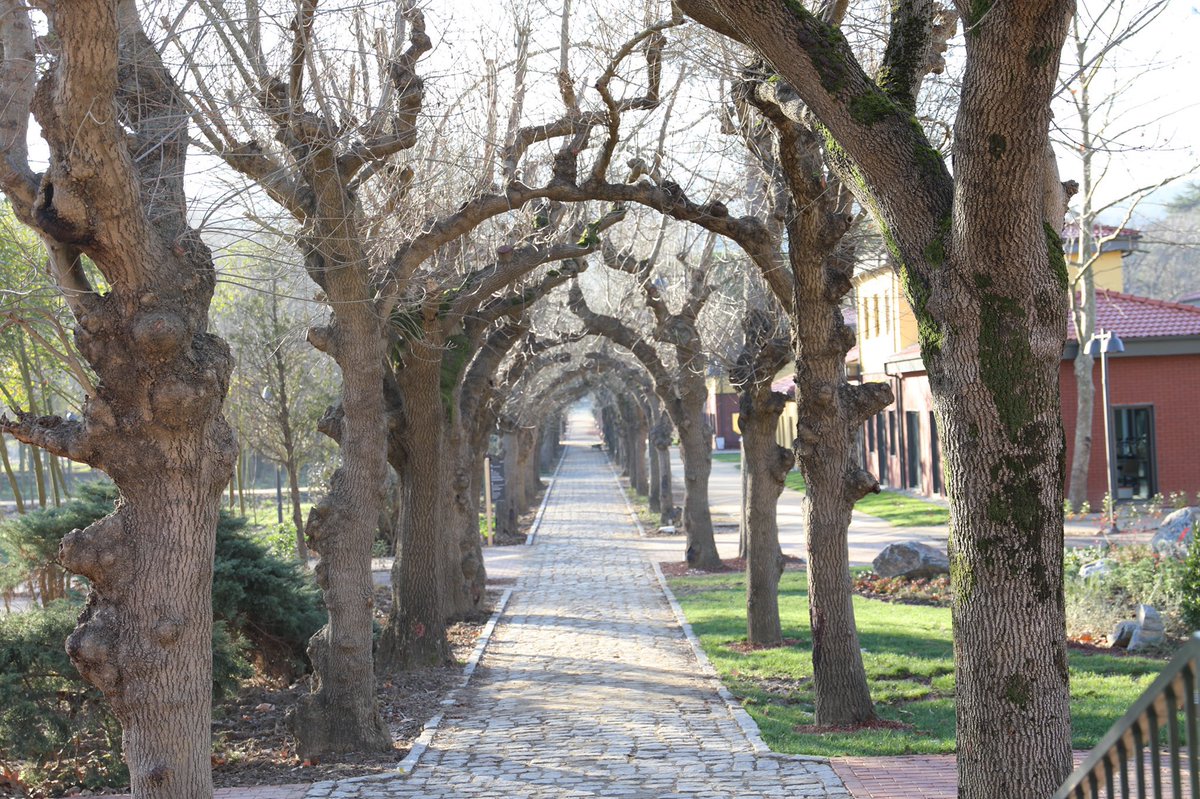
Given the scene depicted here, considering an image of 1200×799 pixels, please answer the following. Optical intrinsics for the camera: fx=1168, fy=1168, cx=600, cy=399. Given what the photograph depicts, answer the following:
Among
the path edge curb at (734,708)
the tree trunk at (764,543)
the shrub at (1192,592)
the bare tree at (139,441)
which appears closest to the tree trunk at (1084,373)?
the path edge curb at (734,708)

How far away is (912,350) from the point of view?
3444 centimetres

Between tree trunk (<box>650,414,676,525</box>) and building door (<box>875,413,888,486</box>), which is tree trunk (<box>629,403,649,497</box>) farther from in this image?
building door (<box>875,413,888,486</box>)

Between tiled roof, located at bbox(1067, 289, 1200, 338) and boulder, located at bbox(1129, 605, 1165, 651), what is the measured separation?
1558cm

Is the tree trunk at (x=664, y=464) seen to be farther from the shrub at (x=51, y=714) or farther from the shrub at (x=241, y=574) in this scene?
the shrub at (x=51, y=714)

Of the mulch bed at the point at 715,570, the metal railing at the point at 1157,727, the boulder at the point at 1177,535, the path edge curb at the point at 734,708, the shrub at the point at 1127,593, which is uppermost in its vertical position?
the metal railing at the point at 1157,727

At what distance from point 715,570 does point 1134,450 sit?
11690mm

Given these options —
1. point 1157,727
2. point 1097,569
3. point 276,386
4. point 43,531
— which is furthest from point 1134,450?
point 1157,727

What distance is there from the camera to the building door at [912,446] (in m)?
36.6

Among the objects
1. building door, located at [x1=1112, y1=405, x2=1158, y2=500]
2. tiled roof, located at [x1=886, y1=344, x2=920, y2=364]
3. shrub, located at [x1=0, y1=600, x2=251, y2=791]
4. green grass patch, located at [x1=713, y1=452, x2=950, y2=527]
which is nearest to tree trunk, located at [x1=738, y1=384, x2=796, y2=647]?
shrub, located at [x1=0, y1=600, x2=251, y2=791]

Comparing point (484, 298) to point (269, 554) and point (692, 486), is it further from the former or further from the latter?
point (692, 486)

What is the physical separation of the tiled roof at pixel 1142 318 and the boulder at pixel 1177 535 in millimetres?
9866

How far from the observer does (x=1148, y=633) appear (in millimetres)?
12047

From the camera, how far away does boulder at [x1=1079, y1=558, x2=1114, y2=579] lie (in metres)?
14.0

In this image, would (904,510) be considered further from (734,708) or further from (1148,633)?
(734,708)
